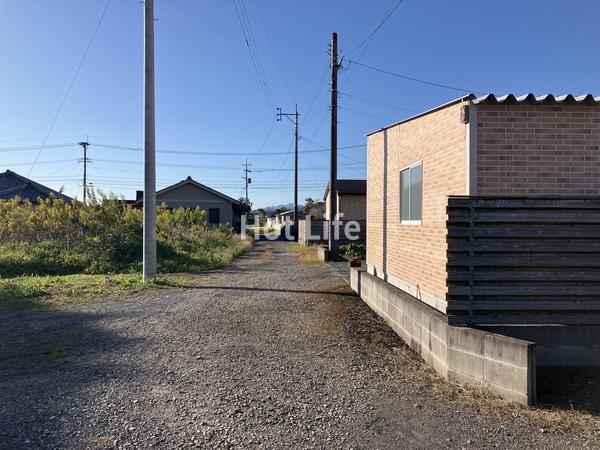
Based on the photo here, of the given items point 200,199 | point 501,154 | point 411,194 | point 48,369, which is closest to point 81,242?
point 48,369

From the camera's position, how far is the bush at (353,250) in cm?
1942

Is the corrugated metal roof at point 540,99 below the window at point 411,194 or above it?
above

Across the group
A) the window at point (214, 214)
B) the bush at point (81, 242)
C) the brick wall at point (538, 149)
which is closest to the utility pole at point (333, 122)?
the bush at point (81, 242)

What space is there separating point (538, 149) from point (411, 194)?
2311 millimetres

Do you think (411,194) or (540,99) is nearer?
(540,99)

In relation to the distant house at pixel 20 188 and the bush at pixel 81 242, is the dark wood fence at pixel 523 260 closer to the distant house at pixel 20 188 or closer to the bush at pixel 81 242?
the bush at pixel 81 242

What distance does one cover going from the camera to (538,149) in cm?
512

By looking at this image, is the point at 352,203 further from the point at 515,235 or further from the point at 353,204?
the point at 515,235

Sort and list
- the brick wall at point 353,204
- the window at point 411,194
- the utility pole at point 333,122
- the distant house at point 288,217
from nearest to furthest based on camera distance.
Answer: the window at point 411,194 < the utility pole at point 333,122 < the brick wall at point 353,204 < the distant house at point 288,217

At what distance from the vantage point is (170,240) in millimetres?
19188

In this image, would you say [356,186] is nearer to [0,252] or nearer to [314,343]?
[0,252]

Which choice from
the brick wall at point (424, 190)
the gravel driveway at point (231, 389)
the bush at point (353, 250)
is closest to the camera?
the gravel driveway at point (231, 389)

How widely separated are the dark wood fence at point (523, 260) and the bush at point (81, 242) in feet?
35.7

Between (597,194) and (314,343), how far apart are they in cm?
388
